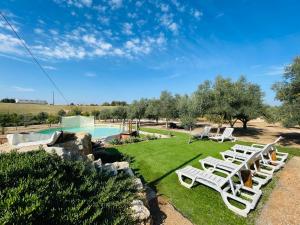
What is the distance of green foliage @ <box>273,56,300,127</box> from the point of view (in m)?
11.0

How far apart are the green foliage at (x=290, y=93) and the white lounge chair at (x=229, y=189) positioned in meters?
8.24

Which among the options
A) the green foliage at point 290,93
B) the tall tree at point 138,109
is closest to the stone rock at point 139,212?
the green foliage at point 290,93

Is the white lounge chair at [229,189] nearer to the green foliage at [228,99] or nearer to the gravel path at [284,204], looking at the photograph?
the gravel path at [284,204]

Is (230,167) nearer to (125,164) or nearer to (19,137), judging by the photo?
(125,164)

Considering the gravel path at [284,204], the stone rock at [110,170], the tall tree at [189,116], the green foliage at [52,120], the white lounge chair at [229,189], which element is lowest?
the gravel path at [284,204]

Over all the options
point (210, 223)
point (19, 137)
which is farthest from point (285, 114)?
point (19, 137)

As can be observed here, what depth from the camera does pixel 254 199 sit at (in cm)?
421

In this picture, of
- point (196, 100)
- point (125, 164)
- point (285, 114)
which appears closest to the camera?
point (125, 164)

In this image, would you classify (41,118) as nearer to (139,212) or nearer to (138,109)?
(138,109)

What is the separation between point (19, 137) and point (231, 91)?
16217mm

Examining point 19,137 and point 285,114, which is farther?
point 285,114

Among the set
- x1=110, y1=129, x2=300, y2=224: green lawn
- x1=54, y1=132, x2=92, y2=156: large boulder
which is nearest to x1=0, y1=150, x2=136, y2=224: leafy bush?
x1=110, y1=129, x2=300, y2=224: green lawn

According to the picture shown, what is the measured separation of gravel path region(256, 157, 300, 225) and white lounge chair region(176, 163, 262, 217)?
30 centimetres

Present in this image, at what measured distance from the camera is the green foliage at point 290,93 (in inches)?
434
